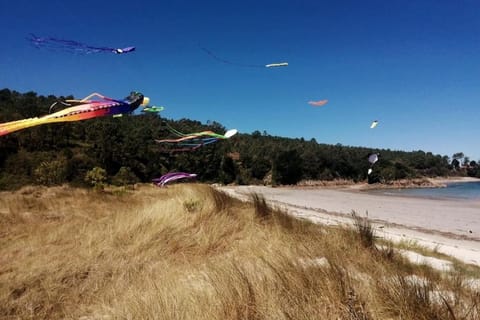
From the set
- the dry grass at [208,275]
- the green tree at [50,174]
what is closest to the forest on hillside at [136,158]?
the green tree at [50,174]

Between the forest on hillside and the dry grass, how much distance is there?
22418 mm

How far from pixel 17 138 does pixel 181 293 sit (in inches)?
2152

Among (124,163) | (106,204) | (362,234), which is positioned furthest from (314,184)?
(362,234)

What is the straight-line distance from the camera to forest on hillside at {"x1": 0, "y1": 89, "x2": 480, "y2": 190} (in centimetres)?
4058

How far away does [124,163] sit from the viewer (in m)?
51.7

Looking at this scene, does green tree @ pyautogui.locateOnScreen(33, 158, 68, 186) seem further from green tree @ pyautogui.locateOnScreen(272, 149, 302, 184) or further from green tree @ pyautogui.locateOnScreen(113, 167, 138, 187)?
green tree @ pyautogui.locateOnScreen(272, 149, 302, 184)

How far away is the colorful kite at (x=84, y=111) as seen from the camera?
4.29 m

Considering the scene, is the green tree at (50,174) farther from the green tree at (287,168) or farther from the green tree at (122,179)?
the green tree at (287,168)

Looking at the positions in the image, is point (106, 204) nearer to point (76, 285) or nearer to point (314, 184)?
point (76, 285)

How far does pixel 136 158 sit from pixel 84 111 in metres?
51.1

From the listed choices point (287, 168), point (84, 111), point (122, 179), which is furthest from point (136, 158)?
point (84, 111)

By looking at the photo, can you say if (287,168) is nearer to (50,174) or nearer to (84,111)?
(50,174)

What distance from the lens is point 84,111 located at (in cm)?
484

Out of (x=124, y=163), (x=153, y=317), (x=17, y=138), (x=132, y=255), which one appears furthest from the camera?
(x=124, y=163)
